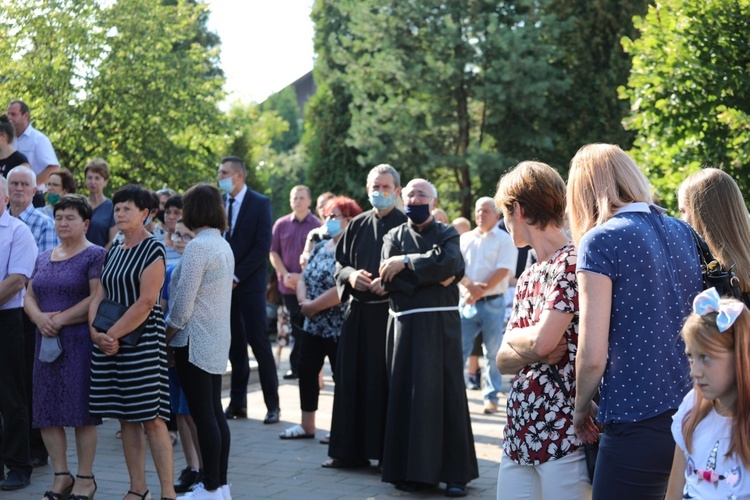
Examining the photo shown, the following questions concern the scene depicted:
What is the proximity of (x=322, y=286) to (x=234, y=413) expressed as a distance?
198cm

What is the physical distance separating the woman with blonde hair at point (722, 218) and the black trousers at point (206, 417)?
324 cm

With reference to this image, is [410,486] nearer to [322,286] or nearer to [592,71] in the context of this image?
[322,286]

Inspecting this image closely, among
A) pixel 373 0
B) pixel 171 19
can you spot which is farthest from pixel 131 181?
pixel 373 0

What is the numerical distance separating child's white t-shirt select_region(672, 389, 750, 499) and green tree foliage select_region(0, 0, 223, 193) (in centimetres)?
1022

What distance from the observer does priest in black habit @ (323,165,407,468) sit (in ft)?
25.4

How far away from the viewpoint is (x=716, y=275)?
446 cm

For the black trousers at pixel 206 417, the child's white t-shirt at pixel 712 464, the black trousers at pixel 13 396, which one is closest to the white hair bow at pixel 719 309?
the child's white t-shirt at pixel 712 464

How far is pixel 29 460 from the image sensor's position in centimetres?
731

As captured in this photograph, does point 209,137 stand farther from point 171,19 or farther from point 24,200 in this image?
point 24,200

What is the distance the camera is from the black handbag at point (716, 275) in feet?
14.5

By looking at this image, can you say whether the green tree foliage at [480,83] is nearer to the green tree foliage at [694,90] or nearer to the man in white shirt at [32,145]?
the green tree foliage at [694,90]

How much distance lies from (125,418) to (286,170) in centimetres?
4143

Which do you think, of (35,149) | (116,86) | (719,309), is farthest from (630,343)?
(116,86)

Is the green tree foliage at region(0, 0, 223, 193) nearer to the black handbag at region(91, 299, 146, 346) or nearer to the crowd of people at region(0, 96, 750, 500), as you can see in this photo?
the crowd of people at region(0, 96, 750, 500)
